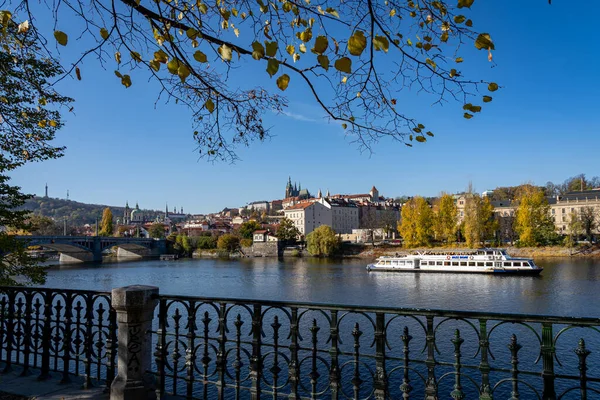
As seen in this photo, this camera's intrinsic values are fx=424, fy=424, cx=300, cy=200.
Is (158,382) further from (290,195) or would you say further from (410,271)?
(290,195)

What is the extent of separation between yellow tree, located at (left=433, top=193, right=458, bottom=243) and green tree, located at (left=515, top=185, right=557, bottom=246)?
9.51 meters

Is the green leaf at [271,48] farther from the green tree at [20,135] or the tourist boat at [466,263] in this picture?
the tourist boat at [466,263]

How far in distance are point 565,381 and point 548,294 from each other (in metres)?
17.8

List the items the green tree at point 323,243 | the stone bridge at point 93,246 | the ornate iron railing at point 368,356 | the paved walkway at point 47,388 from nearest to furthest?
the ornate iron railing at point 368,356 → the paved walkway at point 47,388 → the stone bridge at point 93,246 → the green tree at point 323,243

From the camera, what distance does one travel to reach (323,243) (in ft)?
248

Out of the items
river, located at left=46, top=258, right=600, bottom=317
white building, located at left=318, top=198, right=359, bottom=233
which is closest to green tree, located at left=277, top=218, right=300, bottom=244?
white building, located at left=318, top=198, right=359, bottom=233

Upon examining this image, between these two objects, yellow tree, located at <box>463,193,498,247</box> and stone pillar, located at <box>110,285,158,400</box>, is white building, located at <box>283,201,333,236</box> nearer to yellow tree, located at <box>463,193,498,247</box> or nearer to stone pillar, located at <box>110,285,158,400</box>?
yellow tree, located at <box>463,193,498,247</box>

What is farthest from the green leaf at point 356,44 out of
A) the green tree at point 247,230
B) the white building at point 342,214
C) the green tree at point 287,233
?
the white building at point 342,214

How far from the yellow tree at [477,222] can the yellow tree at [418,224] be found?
688cm

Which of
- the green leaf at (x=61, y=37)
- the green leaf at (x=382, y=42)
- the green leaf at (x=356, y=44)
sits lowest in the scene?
the green leaf at (x=356, y=44)

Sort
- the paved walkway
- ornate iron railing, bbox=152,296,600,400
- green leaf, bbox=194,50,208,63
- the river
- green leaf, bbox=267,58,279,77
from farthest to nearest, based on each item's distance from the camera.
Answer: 1. the river
2. the paved walkway
3. ornate iron railing, bbox=152,296,600,400
4. green leaf, bbox=194,50,208,63
5. green leaf, bbox=267,58,279,77

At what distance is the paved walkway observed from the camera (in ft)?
15.3

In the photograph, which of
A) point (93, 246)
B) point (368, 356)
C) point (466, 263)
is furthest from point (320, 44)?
point (93, 246)

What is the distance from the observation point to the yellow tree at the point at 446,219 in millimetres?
70125
